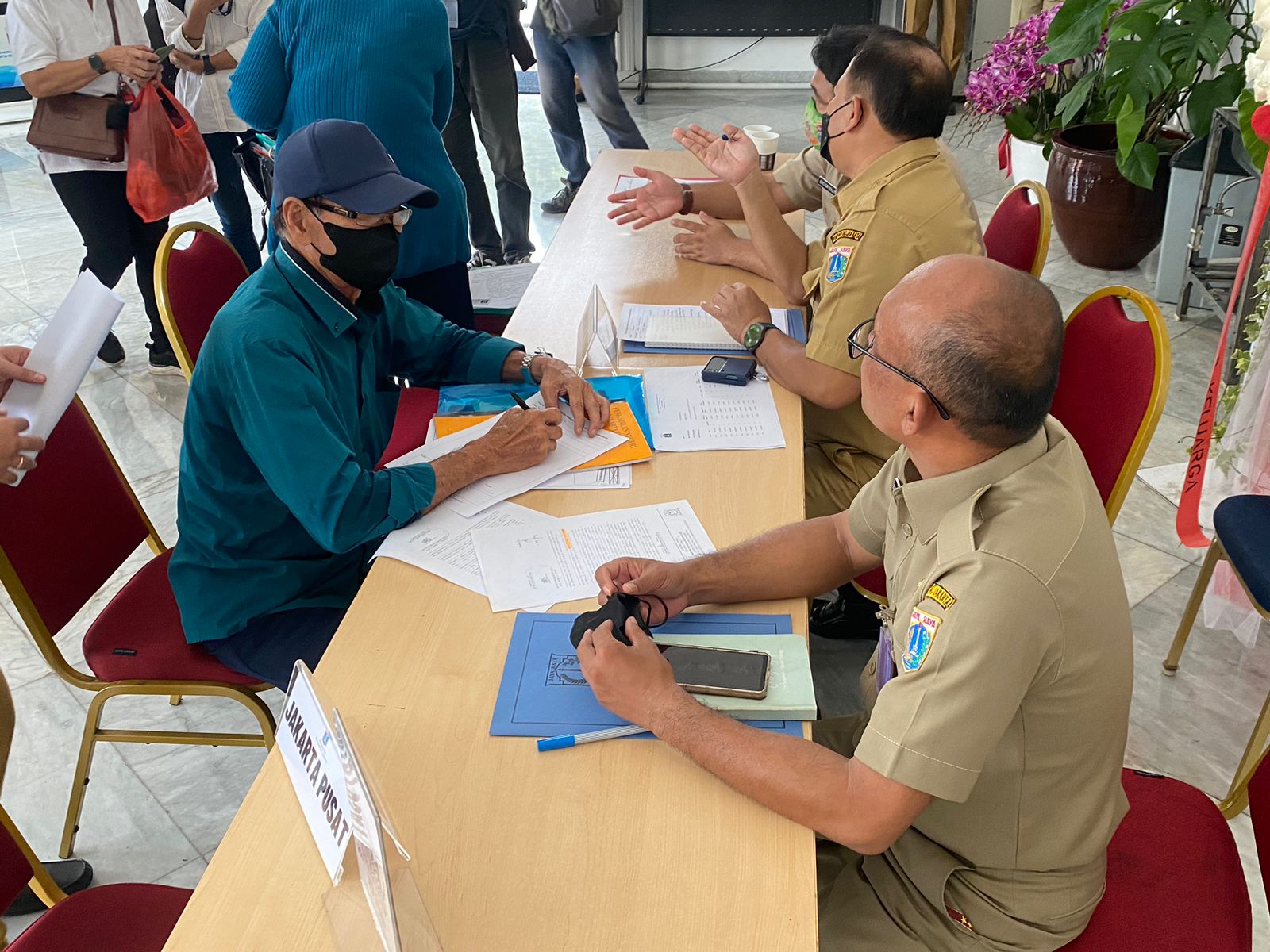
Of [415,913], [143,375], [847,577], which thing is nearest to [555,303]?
[847,577]

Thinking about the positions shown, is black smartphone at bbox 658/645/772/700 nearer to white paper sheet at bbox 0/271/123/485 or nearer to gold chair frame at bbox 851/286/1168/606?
gold chair frame at bbox 851/286/1168/606

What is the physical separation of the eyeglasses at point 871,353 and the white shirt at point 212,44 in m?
2.68

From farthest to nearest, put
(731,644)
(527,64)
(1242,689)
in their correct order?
(527,64)
(1242,689)
(731,644)

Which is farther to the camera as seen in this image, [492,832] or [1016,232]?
[1016,232]

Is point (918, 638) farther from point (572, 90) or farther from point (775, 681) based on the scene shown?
point (572, 90)

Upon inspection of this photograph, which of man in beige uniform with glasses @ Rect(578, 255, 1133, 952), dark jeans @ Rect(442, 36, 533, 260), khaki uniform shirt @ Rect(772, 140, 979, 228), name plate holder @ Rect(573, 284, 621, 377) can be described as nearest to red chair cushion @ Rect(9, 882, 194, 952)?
man in beige uniform with glasses @ Rect(578, 255, 1133, 952)

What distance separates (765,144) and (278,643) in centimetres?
191

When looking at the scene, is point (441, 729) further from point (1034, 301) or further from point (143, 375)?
point (143, 375)

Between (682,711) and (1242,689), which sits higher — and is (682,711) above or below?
above

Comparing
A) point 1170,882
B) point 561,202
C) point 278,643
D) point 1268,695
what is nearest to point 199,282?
point 278,643

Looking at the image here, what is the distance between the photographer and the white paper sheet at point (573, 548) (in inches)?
58.4

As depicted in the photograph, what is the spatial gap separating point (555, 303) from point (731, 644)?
1.25 metres

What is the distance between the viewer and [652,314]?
7.60 ft

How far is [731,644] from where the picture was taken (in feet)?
4.50
